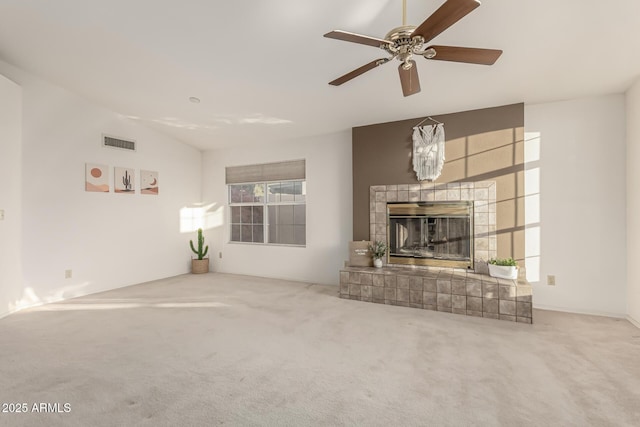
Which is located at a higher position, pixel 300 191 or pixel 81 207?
pixel 300 191

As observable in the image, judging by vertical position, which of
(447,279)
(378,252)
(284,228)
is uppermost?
(284,228)

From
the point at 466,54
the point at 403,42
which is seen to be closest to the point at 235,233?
the point at 403,42

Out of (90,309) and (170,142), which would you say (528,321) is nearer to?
(90,309)

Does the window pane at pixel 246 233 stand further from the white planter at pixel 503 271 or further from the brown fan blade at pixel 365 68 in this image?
the white planter at pixel 503 271

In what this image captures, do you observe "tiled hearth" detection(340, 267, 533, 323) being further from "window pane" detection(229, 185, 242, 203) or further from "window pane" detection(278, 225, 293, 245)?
"window pane" detection(229, 185, 242, 203)

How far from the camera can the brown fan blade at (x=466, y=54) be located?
188 cm

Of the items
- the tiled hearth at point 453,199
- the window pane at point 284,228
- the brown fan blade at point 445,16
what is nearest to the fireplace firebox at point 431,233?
the tiled hearth at point 453,199

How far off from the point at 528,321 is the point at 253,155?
4700 mm

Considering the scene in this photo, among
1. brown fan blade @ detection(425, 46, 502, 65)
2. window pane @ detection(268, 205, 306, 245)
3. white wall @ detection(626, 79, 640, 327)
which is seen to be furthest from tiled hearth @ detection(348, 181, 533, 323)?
brown fan blade @ detection(425, 46, 502, 65)

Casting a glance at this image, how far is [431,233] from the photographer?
13.2ft

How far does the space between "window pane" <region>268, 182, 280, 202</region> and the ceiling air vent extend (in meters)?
2.30

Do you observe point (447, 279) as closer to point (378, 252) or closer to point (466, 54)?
point (378, 252)

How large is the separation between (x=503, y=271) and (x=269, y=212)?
148 inches

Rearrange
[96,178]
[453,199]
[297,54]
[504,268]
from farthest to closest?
[96,178] < [453,199] < [504,268] < [297,54]
